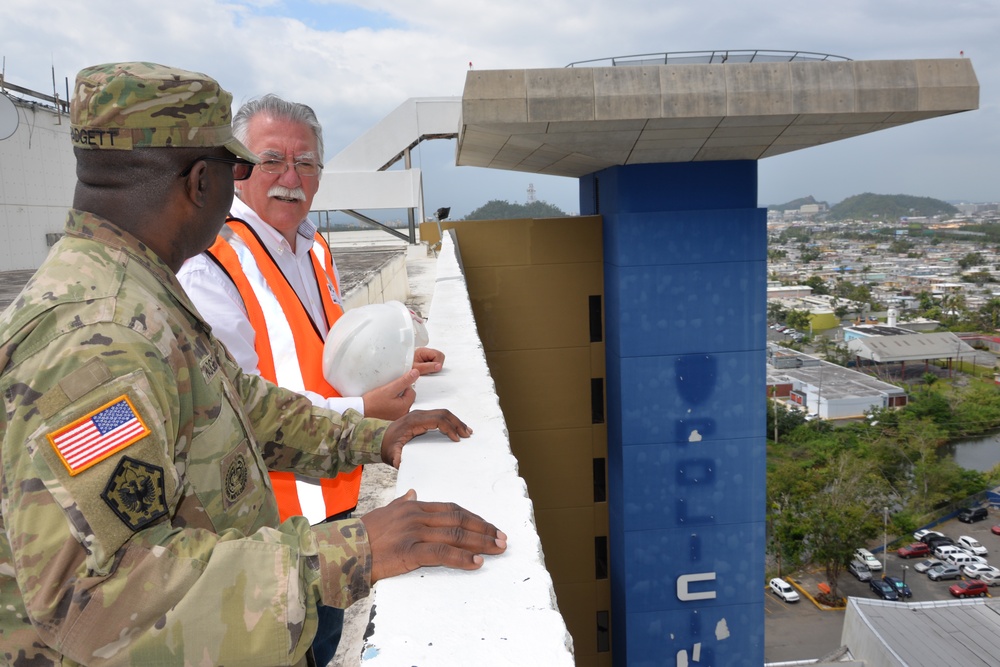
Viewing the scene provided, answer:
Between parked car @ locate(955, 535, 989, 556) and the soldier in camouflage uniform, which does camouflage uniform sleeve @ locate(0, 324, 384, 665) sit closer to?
the soldier in camouflage uniform

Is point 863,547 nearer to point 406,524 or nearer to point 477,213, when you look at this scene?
point 477,213

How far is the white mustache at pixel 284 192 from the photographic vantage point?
2377mm

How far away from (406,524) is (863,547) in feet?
102

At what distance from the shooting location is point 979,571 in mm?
24641

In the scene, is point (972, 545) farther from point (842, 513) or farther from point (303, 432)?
point (303, 432)

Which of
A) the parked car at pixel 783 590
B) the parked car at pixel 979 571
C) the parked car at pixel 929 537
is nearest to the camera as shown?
the parked car at pixel 783 590

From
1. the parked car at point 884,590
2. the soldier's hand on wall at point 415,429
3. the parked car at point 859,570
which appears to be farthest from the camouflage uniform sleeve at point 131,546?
the parked car at point 859,570

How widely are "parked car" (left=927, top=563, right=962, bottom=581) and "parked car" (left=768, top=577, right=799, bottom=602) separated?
17.0 feet

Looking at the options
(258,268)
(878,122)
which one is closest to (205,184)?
(258,268)

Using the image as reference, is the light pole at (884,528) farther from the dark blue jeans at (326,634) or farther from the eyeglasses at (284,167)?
the eyeglasses at (284,167)

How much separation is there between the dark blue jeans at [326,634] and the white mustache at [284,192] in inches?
54.1

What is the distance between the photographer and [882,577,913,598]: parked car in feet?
77.9

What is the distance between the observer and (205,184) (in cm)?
123

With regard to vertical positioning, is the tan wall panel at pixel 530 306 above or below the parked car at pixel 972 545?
above
